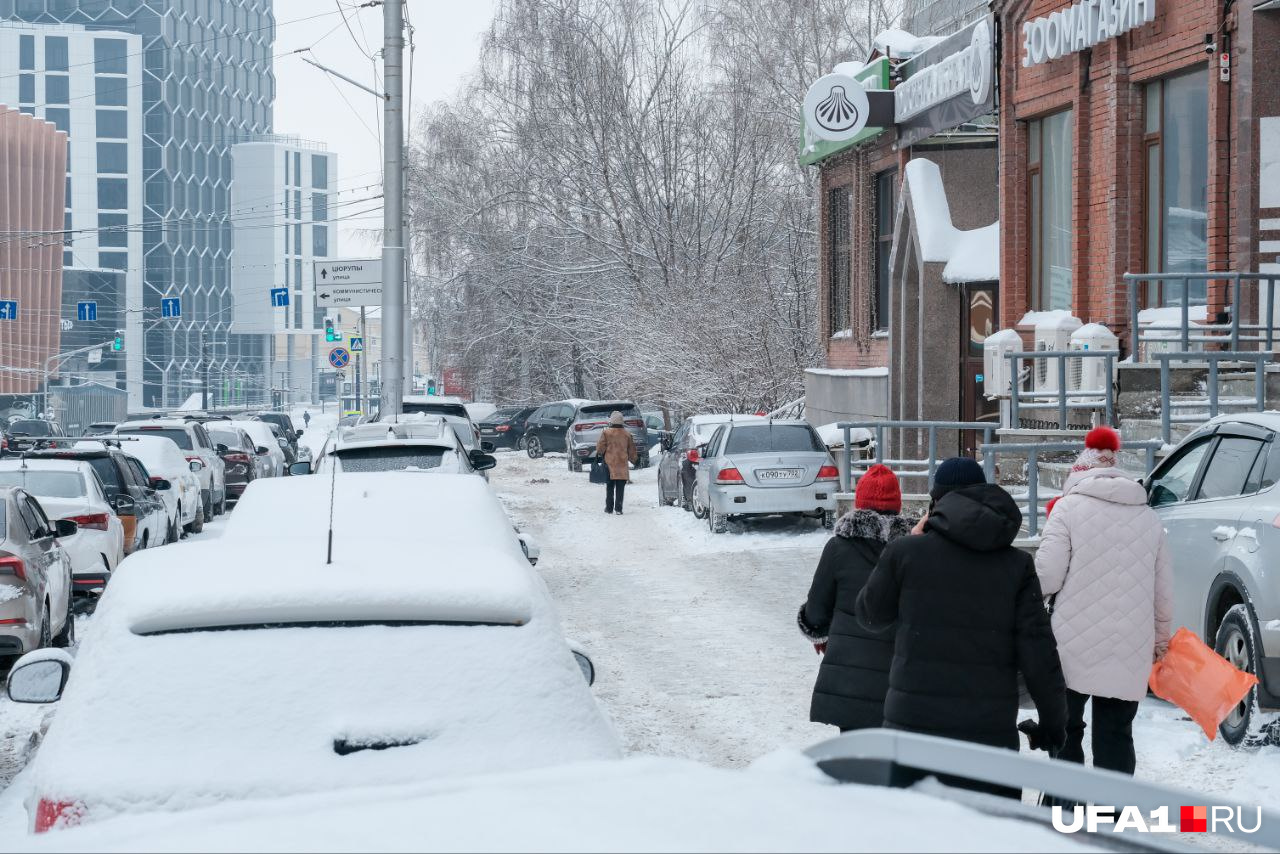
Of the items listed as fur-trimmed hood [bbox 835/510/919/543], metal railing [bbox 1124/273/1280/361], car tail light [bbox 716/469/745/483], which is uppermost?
metal railing [bbox 1124/273/1280/361]

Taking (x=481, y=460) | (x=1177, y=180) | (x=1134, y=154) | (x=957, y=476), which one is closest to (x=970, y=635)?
(x=957, y=476)

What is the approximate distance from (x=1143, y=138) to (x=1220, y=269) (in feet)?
7.38

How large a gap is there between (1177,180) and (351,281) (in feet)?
46.1

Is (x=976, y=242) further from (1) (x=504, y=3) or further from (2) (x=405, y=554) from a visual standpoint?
(1) (x=504, y=3)

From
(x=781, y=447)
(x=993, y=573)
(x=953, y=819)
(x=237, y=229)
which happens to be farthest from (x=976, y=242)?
(x=237, y=229)

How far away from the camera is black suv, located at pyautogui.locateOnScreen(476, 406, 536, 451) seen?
5119 cm

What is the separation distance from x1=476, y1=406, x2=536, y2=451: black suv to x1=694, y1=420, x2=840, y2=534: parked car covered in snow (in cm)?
3013

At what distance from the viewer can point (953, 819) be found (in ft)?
7.85

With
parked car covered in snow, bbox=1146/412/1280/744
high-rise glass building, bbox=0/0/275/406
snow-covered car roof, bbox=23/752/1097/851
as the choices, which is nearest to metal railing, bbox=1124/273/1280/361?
parked car covered in snow, bbox=1146/412/1280/744

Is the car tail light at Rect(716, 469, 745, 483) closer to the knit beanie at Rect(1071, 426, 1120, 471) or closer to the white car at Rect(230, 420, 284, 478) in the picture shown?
the knit beanie at Rect(1071, 426, 1120, 471)

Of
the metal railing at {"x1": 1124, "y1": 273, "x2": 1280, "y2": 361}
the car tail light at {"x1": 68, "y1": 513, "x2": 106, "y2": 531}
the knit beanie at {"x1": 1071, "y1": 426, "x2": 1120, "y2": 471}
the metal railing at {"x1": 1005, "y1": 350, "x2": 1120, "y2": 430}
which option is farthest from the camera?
the metal railing at {"x1": 1005, "y1": 350, "x2": 1120, "y2": 430}

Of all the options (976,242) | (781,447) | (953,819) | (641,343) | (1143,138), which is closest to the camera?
(953,819)

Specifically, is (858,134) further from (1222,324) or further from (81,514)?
(81,514)

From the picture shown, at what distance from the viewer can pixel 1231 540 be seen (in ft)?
27.9
